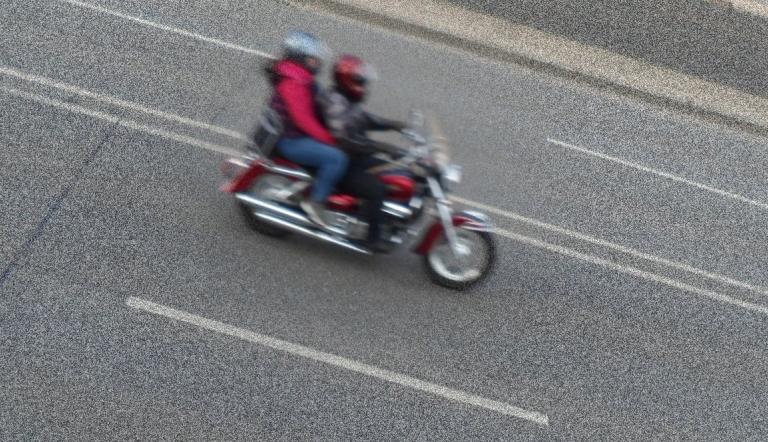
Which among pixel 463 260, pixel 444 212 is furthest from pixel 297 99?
pixel 463 260

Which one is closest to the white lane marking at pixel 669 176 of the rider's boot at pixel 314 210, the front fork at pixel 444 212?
the front fork at pixel 444 212

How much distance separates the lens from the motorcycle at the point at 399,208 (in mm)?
6832

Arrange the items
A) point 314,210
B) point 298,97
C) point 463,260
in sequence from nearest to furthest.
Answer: point 298,97 < point 314,210 < point 463,260

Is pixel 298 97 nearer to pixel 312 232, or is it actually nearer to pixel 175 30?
pixel 312 232

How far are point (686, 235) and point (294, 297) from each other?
4481 mm

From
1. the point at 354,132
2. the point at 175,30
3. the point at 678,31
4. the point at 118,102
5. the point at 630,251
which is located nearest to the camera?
the point at 354,132

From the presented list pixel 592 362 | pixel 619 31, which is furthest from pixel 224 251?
pixel 619 31

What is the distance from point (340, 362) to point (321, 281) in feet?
3.12

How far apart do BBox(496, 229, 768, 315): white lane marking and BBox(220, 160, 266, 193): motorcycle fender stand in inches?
98.3

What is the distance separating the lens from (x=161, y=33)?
10.3 meters

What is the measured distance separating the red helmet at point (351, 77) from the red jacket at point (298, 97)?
215mm

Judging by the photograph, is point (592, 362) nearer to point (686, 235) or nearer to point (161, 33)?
point (686, 235)

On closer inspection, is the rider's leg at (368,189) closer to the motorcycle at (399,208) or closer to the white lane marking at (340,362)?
the motorcycle at (399,208)

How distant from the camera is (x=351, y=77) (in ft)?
21.8
